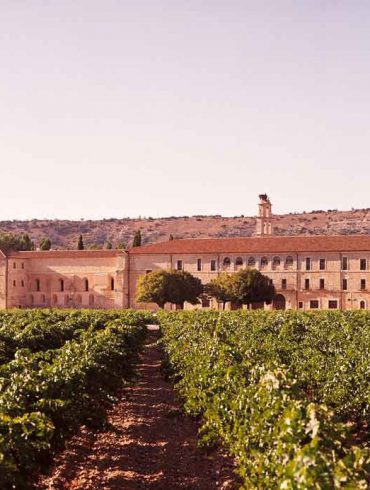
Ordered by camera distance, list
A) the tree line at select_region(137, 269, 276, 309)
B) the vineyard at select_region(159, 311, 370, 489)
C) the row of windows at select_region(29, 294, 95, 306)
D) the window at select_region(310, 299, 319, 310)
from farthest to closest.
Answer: the row of windows at select_region(29, 294, 95, 306)
the window at select_region(310, 299, 319, 310)
the tree line at select_region(137, 269, 276, 309)
the vineyard at select_region(159, 311, 370, 489)

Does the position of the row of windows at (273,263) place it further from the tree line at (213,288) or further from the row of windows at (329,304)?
the tree line at (213,288)

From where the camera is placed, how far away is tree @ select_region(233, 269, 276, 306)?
211 feet

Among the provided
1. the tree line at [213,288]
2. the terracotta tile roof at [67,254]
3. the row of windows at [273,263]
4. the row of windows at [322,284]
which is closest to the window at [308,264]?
the row of windows at [273,263]

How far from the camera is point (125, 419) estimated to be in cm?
1645

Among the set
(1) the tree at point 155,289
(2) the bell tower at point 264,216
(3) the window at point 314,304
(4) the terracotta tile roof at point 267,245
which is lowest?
(3) the window at point 314,304

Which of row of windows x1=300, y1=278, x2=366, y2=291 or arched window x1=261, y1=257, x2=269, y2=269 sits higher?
arched window x1=261, y1=257, x2=269, y2=269

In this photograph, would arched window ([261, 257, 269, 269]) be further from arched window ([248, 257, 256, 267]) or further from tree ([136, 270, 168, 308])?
tree ([136, 270, 168, 308])

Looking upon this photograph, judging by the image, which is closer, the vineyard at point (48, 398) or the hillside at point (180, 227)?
the vineyard at point (48, 398)

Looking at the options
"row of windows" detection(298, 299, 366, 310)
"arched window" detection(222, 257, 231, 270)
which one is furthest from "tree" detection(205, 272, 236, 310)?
"row of windows" detection(298, 299, 366, 310)

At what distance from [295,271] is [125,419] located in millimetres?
54407

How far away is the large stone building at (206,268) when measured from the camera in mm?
67625

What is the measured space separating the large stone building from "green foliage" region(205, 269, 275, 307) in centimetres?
379

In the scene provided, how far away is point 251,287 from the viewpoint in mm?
64625

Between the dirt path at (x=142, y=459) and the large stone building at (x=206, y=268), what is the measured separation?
173 feet
